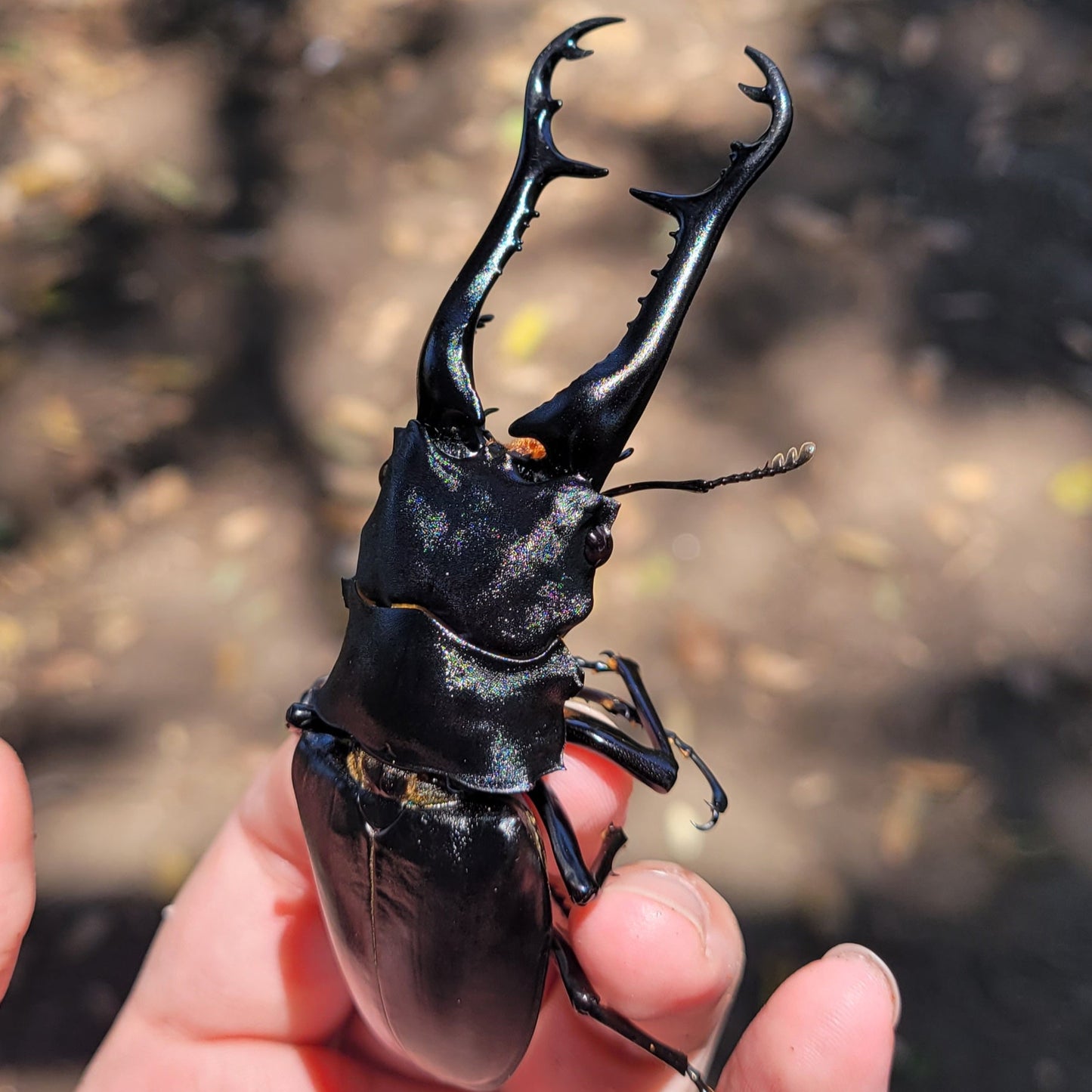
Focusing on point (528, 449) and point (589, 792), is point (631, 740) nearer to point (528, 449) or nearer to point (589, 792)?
point (589, 792)

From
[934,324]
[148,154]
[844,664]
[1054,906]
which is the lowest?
[1054,906]

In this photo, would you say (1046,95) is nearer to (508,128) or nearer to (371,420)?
(508,128)

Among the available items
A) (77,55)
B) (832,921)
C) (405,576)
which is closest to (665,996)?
(405,576)

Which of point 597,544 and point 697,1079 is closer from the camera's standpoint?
point 597,544

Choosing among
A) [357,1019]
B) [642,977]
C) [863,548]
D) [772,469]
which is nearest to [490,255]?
[772,469]

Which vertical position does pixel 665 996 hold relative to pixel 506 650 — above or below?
below

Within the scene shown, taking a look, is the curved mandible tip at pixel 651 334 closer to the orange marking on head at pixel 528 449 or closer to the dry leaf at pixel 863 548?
the orange marking on head at pixel 528 449
